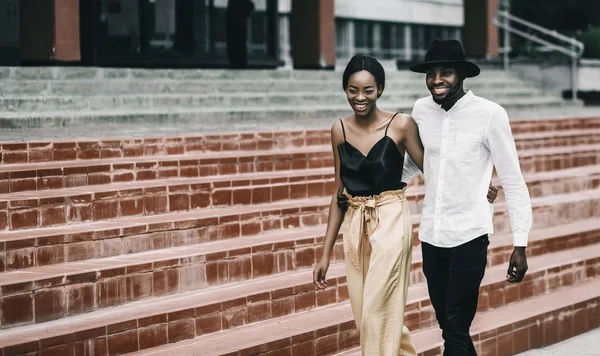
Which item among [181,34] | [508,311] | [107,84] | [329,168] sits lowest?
[508,311]

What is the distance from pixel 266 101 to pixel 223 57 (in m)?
4.99

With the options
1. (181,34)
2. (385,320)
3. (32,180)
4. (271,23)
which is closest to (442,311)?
(385,320)

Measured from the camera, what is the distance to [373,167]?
5090 mm

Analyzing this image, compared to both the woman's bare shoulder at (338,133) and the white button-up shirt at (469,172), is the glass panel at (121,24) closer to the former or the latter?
the woman's bare shoulder at (338,133)

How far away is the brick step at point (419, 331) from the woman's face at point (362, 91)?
1.70 metres

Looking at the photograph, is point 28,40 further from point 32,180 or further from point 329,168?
point 32,180

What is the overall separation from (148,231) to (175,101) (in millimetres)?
5983

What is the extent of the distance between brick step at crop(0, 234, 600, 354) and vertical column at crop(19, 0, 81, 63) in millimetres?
6856

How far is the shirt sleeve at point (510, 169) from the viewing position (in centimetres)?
501

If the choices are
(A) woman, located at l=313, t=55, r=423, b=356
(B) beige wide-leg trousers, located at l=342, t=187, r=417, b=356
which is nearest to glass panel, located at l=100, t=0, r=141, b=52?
(A) woman, located at l=313, t=55, r=423, b=356

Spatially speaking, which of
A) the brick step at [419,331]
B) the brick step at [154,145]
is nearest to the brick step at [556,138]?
the brick step at [154,145]

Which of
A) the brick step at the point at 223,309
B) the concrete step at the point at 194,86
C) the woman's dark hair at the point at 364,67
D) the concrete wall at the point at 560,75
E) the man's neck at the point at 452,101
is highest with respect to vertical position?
the concrete wall at the point at 560,75

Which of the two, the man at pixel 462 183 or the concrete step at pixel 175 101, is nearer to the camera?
the man at pixel 462 183

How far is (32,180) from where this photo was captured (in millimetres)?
7586
